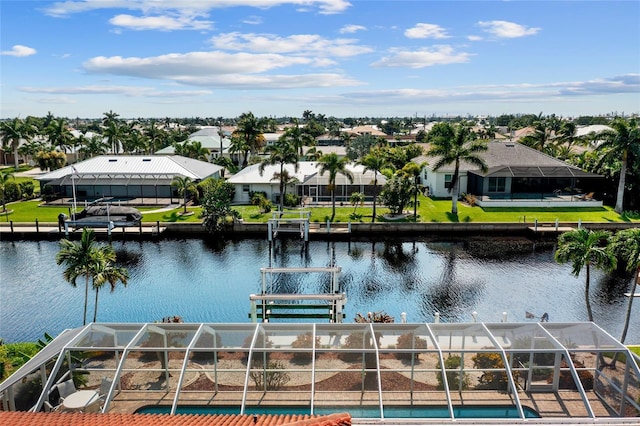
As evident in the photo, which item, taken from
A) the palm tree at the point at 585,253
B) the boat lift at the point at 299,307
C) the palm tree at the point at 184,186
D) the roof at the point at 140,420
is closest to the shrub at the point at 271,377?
the roof at the point at 140,420

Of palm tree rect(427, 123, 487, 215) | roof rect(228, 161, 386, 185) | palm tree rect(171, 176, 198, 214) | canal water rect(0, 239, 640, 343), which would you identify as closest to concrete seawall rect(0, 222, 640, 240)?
canal water rect(0, 239, 640, 343)

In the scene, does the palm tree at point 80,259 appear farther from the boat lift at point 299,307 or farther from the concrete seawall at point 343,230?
the concrete seawall at point 343,230

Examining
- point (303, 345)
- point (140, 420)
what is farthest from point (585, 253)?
point (140, 420)

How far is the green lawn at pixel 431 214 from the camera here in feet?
146

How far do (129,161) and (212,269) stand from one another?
3225 centimetres

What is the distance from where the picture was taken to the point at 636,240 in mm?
20219

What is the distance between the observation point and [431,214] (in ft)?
151

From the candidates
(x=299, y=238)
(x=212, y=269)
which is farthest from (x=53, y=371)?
(x=299, y=238)

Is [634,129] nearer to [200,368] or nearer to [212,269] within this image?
[212,269]

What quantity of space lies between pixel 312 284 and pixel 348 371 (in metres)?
16.4

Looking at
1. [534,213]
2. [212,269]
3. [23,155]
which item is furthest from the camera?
[23,155]

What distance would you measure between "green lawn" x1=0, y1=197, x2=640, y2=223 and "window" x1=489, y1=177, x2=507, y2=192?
220 inches

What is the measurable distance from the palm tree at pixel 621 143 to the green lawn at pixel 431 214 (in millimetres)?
2624

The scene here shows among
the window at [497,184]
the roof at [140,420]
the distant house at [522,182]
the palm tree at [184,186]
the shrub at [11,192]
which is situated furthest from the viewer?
the shrub at [11,192]
